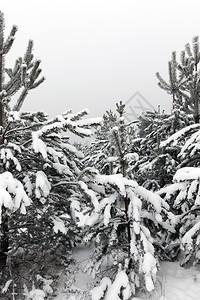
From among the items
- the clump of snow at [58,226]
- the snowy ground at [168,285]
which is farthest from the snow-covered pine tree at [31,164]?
the snowy ground at [168,285]

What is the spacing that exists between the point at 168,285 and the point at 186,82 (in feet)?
19.0

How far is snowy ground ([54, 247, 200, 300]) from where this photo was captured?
18.4ft

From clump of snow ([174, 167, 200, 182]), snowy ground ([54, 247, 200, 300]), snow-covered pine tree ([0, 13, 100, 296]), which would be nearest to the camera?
clump of snow ([174, 167, 200, 182])

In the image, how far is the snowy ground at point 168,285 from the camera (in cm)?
562

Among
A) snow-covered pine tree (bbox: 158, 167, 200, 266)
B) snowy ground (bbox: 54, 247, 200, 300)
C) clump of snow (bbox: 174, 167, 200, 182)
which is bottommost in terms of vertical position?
snowy ground (bbox: 54, 247, 200, 300)

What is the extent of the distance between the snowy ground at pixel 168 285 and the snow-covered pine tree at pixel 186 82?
385 centimetres

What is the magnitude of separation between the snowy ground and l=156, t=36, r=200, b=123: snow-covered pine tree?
3.85 m

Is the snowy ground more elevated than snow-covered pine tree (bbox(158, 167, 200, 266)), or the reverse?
snow-covered pine tree (bbox(158, 167, 200, 266))

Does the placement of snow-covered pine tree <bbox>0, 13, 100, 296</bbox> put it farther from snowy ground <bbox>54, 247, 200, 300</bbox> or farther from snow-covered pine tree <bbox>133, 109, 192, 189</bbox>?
snow-covered pine tree <bbox>133, 109, 192, 189</bbox>

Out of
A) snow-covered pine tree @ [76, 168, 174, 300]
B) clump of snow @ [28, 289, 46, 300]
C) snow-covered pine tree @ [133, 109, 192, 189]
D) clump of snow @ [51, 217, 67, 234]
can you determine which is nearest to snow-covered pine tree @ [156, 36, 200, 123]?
snow-covered pine tree @ [133, 109, 192, 189]

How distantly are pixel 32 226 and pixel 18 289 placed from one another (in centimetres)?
132

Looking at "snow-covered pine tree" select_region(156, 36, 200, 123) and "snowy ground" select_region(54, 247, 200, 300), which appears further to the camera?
"snow-covered pine tree" select_region(156, 36, 200, 123)

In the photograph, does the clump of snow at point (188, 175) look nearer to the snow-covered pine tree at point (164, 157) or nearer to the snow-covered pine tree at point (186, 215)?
the snow-covered pine tree at point (186, 215)

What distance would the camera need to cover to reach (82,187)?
5387mm
